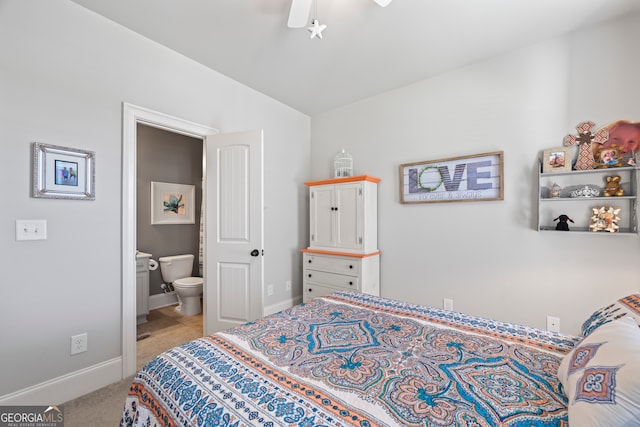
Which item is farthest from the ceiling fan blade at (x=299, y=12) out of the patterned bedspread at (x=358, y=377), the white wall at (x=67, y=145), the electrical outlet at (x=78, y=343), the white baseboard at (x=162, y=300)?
the white baseboard at (x=162, y=300)

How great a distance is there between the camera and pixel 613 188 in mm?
1931

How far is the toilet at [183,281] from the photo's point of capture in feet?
11.1

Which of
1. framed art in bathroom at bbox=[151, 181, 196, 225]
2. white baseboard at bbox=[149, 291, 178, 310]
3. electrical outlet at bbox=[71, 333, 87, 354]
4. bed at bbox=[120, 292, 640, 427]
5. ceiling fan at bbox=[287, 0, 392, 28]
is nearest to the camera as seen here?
bed at bbox=[120, 292, 640, 427]

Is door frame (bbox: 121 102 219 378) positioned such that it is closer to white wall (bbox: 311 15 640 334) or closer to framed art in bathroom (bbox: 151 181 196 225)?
framed art in bathroom (bbox: 151 181 196 225)

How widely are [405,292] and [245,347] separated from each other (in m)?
2.21

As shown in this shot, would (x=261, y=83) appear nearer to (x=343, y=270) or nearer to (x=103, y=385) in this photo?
(x=343, y=270)

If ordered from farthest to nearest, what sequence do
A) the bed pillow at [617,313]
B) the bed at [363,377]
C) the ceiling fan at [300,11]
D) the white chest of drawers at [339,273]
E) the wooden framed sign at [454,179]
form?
the white chest of drawers at [339,273], the wooden framed sign at [454,179], the ceiling fan at [300,11], the bed pillow at [617,313], the bed at [363,377]

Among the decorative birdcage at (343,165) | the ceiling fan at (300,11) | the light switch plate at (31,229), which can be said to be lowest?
the light switch plate at (31,229)

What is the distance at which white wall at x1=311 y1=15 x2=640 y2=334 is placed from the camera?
2006mm

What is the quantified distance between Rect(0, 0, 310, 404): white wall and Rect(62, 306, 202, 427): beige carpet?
11 cm

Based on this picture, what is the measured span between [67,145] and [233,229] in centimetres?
133

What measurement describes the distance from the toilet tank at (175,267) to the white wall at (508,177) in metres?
2.79

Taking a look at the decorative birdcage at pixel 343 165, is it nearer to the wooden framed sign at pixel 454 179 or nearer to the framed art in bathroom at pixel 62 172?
the wooden framed sign at pixel 454 179

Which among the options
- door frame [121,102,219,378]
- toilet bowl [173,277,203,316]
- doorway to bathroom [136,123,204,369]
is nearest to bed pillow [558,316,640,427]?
door frame [121,102,219,378]
